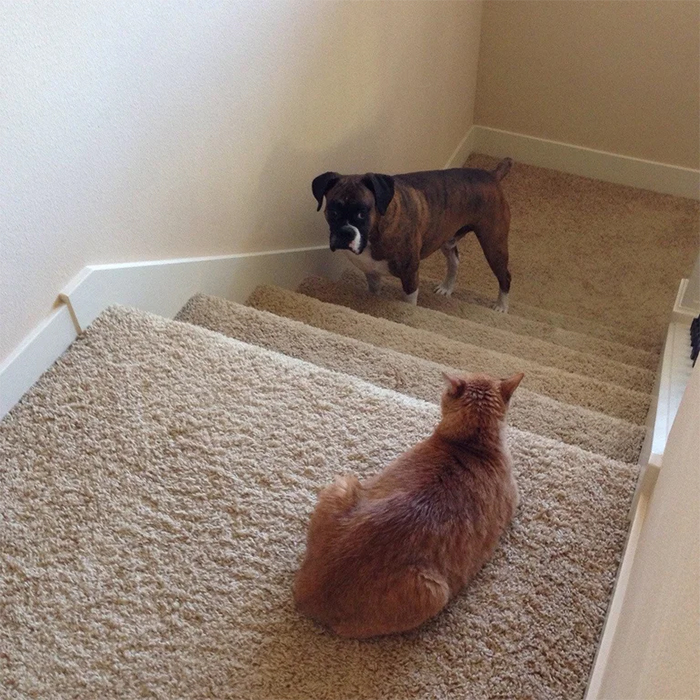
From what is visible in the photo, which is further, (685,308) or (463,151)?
(463,151)

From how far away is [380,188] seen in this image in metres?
2.09

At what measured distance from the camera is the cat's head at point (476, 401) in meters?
1.21

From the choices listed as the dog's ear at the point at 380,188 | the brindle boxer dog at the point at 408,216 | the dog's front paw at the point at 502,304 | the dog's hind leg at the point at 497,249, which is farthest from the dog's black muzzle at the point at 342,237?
the dog's front paw at the point at 502,304

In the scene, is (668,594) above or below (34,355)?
above

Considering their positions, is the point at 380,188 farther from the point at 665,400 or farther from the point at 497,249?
the point at 665,400

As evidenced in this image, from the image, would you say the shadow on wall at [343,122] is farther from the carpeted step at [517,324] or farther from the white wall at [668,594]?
the white wall at [668,594]

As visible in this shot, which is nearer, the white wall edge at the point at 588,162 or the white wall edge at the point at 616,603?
the white wall edge at the point at 616,603

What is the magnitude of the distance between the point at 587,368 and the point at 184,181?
1.25 meters

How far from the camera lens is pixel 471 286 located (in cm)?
314

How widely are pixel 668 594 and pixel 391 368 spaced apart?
1.00 m

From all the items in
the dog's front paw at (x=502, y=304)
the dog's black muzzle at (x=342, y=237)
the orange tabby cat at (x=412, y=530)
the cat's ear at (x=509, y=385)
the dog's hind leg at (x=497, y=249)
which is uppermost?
the cat's ear at (x=509, y=385)

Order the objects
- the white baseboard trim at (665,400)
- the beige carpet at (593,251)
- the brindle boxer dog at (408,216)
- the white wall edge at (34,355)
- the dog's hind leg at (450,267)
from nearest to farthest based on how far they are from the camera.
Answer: the white baseboard trim at (665,400) < the white wall edge at (34,355) < the brindle boxer dog at (408,216) < the dog's hind leg at (450,267) < the beige carpet at (593,251)

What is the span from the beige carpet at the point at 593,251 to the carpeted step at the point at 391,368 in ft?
4.69

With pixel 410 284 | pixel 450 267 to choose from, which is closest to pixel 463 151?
pixel 450 267
